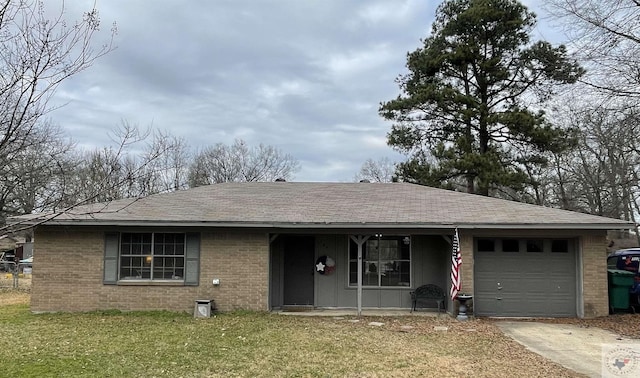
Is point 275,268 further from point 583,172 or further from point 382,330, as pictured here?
point 583,172

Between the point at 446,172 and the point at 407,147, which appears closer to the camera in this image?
the point at 446,172

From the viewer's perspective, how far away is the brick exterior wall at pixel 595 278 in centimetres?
1254

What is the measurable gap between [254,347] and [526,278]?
7.46 meters

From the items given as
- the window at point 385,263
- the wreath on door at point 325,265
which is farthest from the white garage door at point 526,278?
the wreath on door at point 325,265

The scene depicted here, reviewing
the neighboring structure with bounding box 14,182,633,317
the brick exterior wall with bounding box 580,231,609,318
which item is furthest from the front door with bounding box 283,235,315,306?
the brick exterior wall with bounding box 580,231,609,318

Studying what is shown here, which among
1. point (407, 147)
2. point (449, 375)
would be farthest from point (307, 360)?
point (407, 147)

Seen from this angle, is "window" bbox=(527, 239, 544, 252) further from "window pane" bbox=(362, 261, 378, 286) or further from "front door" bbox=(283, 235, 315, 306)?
"front door" bbox=(283, 235, 315, 306)

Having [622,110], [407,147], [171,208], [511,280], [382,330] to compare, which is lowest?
[382,330]

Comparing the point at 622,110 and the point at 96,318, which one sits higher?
the point at 622,110

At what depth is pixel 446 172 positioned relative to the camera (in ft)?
82.2

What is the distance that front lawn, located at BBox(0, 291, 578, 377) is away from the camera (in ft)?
24.2

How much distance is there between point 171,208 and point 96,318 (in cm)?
327

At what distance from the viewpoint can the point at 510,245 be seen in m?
13.1

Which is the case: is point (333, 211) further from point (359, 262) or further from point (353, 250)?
point (359, 262)
